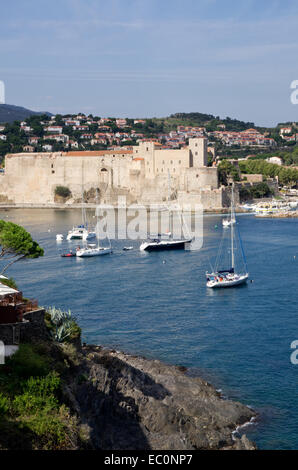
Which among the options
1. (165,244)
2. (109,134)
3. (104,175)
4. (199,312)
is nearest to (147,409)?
(199,312)

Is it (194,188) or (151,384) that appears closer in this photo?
(151,384)

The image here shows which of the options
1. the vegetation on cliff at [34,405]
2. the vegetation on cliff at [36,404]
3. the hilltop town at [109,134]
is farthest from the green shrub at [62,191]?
the vegetation on cliff at [34,405]

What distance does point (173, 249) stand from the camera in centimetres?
2383

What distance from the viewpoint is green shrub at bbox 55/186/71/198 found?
45.1 metres

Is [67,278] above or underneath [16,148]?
underneath

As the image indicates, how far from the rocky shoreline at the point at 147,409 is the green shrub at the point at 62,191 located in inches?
1431

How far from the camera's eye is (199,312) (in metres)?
14.2

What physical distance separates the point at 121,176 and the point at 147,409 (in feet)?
116

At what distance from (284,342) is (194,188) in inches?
1065
